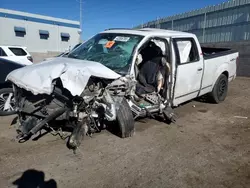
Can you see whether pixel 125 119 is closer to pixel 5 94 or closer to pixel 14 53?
pixel 5 94

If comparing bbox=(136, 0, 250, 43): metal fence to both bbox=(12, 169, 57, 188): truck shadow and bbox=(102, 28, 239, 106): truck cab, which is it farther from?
bbox=(12, 169, 57, 188): truck shadow

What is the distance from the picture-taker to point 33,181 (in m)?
3.05

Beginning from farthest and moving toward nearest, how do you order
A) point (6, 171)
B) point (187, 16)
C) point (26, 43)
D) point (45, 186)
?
point (26, 43)
point (187, 16)
point (6, 171)
point (45, 186)

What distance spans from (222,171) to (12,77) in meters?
3.44

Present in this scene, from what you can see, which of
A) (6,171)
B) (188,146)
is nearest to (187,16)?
(188,146)

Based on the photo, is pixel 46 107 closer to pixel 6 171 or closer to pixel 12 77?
pixel 12 77

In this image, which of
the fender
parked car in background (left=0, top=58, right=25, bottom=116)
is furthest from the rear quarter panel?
parked car in background (left=0, top=58, right=25, bottom=116)

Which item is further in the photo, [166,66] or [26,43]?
[26,43]

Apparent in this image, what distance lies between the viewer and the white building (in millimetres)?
27891

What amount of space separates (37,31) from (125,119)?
1203 inches

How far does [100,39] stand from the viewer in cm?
532

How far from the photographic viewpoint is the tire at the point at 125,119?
4.15 metres

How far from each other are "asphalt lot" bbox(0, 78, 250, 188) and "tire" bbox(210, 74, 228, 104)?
5.32ft

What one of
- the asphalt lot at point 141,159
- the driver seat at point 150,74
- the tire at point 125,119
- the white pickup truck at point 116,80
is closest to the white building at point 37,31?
the asphalt lot at point 141,159
